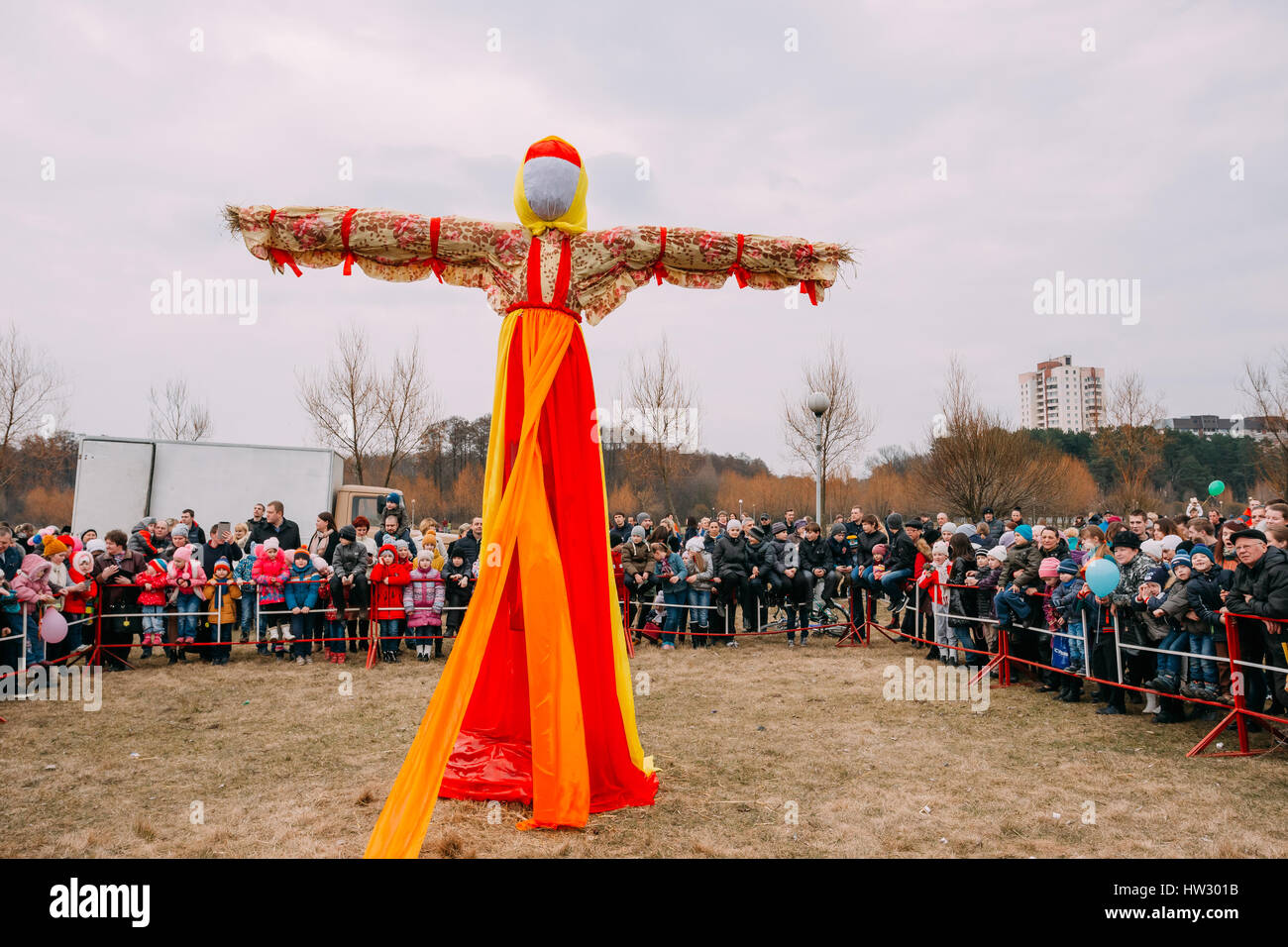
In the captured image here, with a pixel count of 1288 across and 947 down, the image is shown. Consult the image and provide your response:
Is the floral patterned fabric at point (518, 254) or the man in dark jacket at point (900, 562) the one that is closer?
the floral patterned fabric at point (518, 254)

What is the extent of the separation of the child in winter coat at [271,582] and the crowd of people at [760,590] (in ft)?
0.08

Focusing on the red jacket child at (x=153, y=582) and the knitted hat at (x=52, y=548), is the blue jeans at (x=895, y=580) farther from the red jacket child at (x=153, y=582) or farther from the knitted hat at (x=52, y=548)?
the knitted hat at (x=52, y=548)

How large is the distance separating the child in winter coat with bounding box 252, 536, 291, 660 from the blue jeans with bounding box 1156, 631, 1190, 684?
10815mm

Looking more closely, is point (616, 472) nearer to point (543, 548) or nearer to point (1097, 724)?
point (1097, 724)

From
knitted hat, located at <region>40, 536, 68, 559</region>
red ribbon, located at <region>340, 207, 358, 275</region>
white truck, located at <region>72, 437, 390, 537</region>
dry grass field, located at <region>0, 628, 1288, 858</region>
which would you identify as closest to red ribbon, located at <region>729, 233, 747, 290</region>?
red ribbon, located at <region>340, 207, 358, 275</region>

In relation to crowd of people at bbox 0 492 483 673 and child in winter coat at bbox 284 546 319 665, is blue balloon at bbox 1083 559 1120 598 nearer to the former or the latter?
crowd of people at bbox 0 492 483 673

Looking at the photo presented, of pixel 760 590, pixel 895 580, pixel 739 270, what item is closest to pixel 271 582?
pixel 760 590

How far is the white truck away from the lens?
A: 1563 centimetres

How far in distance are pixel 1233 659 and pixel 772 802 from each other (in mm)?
4227

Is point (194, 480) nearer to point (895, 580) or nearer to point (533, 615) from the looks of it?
point (895, 580)

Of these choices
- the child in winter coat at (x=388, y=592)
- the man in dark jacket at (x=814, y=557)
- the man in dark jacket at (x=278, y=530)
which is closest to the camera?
the child in winter coat at (x=388, y=592)

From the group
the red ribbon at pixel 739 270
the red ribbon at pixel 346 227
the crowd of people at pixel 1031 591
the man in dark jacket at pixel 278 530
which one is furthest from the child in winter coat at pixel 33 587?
the red ribbon at pixel 739 270

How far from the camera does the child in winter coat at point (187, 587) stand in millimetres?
11234

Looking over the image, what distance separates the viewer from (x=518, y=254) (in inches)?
199
